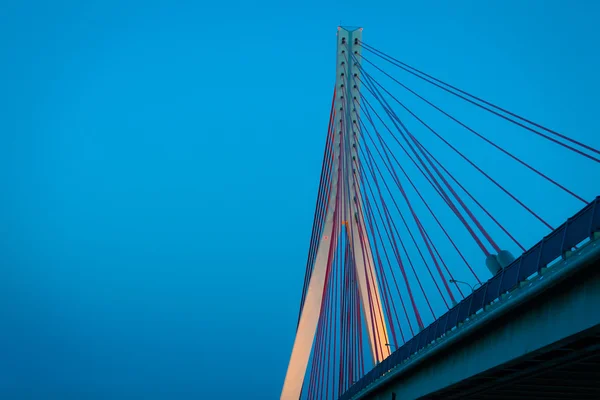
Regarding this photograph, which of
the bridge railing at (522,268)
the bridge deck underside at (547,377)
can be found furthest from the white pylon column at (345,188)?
the bridge deck underside at (547,377)

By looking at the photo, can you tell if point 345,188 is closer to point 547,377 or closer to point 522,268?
point 547,377

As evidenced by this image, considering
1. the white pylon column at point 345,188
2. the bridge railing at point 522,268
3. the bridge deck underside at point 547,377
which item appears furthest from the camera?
the white pylon column at point 345,188

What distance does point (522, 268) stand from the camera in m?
8.76

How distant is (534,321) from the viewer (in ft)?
25.8

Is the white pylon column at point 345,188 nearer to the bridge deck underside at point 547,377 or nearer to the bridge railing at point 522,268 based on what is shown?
the bridge railing at point 522,268

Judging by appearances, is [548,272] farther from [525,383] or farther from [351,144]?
[351,144]

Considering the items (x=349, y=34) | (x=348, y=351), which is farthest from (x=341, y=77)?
(x=348, y=351)

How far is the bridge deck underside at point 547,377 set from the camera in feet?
24.8

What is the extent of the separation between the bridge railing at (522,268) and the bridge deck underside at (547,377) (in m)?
0.93

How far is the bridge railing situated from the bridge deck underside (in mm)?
925

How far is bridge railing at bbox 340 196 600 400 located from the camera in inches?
293

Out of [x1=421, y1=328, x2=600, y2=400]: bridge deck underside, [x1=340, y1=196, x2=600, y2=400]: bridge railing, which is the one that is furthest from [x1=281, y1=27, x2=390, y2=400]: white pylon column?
[x1=421, y1=328, x2=600, y2=400]: bridge deck underside

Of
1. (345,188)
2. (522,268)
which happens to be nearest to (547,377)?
(522,268)

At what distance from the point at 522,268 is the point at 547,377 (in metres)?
1.75
